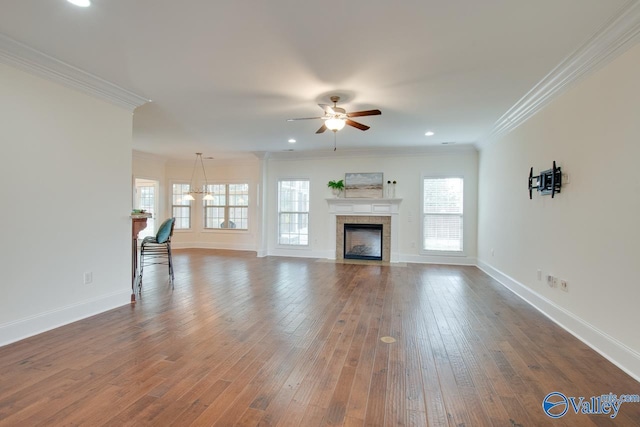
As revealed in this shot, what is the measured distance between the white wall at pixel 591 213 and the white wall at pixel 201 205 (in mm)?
6791

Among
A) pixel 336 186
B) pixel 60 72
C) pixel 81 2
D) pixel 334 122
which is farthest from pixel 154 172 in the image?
pixel 81 2

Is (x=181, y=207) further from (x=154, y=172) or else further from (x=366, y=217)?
(x=366, y=217)

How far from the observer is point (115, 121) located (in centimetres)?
376

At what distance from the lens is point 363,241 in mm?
7688

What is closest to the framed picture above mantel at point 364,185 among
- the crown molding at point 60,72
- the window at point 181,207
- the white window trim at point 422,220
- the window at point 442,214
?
the white window trim at point 422,220

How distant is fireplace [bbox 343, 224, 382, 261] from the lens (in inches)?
297

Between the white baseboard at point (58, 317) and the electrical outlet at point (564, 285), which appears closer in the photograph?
the white baseboard at point (58, 317)

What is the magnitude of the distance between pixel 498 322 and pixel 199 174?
872cm

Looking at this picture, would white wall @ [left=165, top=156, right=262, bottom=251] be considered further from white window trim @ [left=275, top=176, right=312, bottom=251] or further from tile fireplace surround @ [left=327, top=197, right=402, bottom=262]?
tile fireplace surround @ [left=327, top=197, right=402, bottom=262]

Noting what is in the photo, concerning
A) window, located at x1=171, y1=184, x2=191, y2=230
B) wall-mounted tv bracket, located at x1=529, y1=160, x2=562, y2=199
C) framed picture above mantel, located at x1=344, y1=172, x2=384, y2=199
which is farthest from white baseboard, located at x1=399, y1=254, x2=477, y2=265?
window, located at x1=171, y1=184, x2=191, y2=230

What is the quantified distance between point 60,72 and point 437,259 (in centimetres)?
718

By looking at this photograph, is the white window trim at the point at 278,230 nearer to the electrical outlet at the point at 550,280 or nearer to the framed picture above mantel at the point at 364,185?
the framed picture above mantel at the point at 364,185

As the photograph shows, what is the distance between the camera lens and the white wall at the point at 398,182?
6.98 m

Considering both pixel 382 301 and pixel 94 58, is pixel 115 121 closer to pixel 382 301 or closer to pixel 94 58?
pixel 94 58
